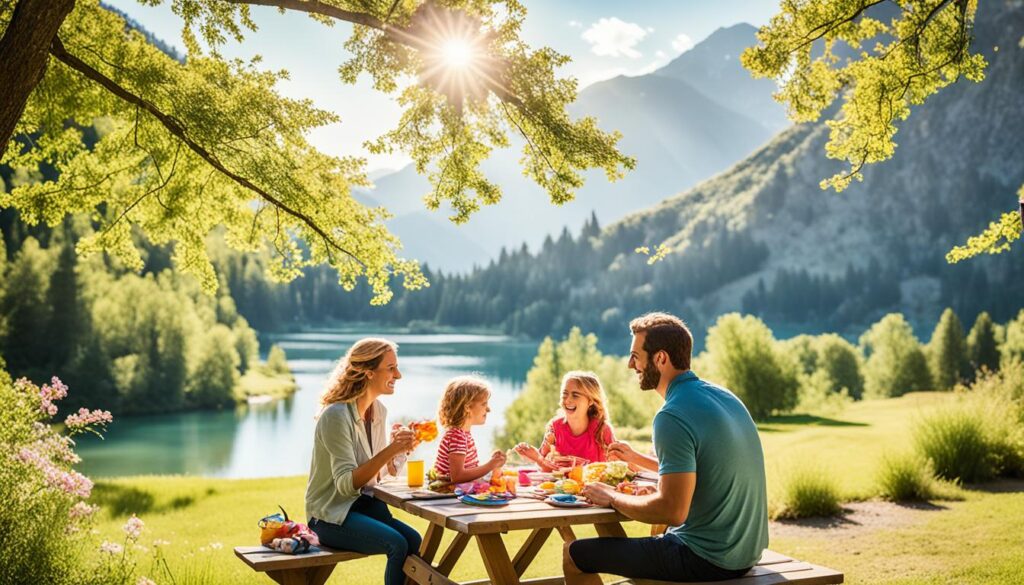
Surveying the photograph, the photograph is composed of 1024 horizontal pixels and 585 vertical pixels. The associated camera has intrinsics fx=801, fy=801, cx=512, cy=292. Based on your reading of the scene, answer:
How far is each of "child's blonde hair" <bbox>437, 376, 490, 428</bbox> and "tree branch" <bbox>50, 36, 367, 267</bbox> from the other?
4.25 metres

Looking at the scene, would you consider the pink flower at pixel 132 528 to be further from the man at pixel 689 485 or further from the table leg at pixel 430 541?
the man at pixel 689 485

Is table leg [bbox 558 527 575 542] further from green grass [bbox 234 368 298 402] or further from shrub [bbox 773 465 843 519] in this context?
green grass [bbox 234 368 298 402]

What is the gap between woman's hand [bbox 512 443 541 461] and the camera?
18.5 feet

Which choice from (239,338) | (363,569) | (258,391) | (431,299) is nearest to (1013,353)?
(258,391)

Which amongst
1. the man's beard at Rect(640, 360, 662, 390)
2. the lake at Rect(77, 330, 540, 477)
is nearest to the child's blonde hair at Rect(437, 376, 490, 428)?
the man's beard at Rect(640, 360, 662, 390)

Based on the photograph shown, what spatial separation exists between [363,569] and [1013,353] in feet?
266

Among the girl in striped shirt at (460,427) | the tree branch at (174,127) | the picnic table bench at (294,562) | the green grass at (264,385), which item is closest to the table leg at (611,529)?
the girl in striped shirt at (460,427)

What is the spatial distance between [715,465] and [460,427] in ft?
6.60

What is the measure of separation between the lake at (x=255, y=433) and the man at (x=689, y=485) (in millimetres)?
19738

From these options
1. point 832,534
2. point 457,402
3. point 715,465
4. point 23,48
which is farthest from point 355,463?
point 832,534

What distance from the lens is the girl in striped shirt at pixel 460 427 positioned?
5305 millimetres

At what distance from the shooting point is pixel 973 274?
7185 inches

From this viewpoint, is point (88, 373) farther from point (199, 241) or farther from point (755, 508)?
point (755, 508)

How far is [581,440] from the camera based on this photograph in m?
6.31
